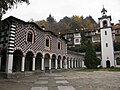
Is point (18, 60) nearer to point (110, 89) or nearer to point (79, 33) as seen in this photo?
point (110, 89)

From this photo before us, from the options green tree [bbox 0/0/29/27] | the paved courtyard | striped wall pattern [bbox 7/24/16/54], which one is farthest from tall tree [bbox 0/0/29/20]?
striped wall pattern [bbox 7/24/16/54]

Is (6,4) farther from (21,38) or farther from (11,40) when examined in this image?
(21,38)

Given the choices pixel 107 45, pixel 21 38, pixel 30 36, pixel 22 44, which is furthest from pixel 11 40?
pixel 107 45

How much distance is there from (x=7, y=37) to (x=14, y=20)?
2.17 m

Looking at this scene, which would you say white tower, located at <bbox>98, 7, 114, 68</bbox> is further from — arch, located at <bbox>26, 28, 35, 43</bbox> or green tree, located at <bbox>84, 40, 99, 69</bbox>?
arch, located at <bbox>26, 28, 35, 43</bbox>

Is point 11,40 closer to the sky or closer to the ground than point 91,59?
closer to the sky

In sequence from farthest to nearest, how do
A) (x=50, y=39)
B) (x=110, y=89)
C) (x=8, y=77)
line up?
1. (x=50, y=39)
2. (x=8, y=77)
3. (x=110, y=89)

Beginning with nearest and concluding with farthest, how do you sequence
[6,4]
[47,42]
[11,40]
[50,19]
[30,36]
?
[6,4], [11,40], [30,36], [47,42], [50,19]

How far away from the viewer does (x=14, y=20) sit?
17.7 m

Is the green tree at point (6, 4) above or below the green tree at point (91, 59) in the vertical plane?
above

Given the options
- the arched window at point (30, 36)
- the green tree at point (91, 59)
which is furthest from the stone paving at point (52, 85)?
the green tree at point (91, 59)

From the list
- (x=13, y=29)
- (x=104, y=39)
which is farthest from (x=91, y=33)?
(x=13, y=29)

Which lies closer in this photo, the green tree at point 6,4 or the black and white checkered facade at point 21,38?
the green tree at point 6,4

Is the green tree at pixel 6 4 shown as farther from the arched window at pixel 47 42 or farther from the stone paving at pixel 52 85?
the arched window at pixel 47 42
